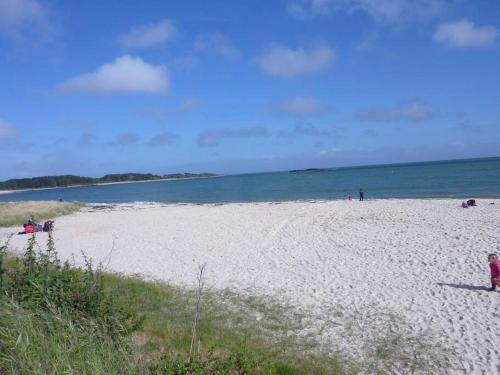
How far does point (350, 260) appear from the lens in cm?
1257

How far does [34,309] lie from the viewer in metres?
4.34

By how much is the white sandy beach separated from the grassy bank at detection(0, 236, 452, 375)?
724mm

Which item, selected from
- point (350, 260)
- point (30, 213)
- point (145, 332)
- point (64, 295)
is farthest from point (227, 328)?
point (30, 213)

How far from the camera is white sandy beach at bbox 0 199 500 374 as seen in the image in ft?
25.0

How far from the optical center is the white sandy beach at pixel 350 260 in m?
7.63

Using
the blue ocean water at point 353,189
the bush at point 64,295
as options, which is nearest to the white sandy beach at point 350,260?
the bush at point 64,295

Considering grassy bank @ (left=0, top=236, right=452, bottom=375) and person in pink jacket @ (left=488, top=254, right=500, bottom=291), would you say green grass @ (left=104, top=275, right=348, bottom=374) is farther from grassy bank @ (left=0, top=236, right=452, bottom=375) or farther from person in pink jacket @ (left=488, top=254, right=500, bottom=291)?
person in pink jacket @ (left=488, top=254, right=500, bottom=291)

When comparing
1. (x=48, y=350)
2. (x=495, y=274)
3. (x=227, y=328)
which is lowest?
(x=227, y=328)

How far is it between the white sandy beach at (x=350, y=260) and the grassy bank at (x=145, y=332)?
724mm

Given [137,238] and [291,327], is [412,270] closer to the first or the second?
[291,327]

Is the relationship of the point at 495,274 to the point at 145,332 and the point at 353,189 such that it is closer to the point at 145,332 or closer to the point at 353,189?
the point at 145,332

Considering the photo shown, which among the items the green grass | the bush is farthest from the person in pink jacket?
the bush

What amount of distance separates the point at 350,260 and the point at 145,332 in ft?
26.4

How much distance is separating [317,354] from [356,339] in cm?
100
